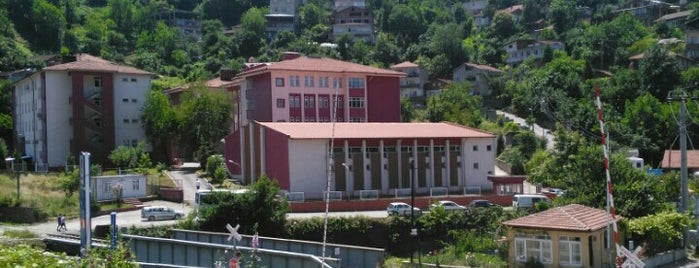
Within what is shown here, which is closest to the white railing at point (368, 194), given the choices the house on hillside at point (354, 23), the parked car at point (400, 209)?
the parked car at point (400, 209)

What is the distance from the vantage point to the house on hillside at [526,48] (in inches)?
4281

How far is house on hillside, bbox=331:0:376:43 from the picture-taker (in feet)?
447

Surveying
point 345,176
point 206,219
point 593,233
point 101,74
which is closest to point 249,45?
point 101,74

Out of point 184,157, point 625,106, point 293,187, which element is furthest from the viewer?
point 625,106

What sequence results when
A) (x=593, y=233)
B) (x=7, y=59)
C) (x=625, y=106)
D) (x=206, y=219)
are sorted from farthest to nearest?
(x=7, y=59), (x=625, y=106), (x=206, y=219), (x=593, y=233)

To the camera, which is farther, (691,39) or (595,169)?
(691,39)

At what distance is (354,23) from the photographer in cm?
13875

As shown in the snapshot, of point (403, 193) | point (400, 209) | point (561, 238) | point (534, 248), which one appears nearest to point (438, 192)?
point (403, 193)

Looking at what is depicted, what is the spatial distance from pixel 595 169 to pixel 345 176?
14619 millimetres

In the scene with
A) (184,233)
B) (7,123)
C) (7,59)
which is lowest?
(184,233)

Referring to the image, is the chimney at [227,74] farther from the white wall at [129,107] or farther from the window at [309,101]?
the window at [309,101]

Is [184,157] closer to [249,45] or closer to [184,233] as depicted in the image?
[184,233]

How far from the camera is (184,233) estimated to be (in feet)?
115

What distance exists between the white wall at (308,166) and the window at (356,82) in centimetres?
1648
